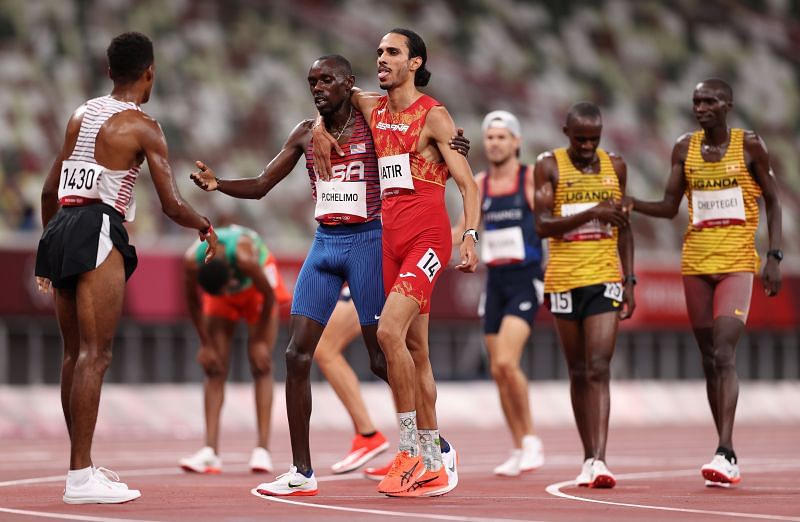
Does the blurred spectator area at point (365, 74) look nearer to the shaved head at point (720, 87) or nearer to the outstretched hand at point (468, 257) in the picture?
the shaved head at point (720, 87)

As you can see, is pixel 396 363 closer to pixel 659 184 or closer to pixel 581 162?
pixel 581 162

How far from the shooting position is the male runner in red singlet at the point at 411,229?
8250 millimetres

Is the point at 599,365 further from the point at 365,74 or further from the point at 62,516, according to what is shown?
the point at 365,74

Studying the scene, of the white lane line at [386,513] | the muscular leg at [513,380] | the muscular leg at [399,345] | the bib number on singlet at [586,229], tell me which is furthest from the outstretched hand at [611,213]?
the white lane line at [386,513]

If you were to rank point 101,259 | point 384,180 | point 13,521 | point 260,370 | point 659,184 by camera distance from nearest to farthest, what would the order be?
point 13,521 → point 101,259 → point 384,180 → point 260,370 → point 659,184

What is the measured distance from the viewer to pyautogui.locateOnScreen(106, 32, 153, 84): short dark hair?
8.12 metres

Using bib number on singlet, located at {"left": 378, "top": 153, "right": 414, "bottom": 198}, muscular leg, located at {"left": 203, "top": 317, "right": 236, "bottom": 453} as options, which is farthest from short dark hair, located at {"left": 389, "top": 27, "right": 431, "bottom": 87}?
muscular leg, located at {"left": 203, "top": 317, "right": 236, "bottom": 453}

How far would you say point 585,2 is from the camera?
100 ft

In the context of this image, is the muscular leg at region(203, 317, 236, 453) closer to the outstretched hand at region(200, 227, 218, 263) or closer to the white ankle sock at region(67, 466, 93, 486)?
the outstretched hand at region(200, 227, 218, 263)

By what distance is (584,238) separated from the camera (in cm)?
984

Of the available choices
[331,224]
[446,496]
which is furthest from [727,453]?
[331,224]

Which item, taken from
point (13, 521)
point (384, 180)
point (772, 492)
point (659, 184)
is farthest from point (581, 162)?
point (659, 184)

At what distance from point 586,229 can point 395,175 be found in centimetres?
195

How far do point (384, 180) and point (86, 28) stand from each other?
15.3 meters
